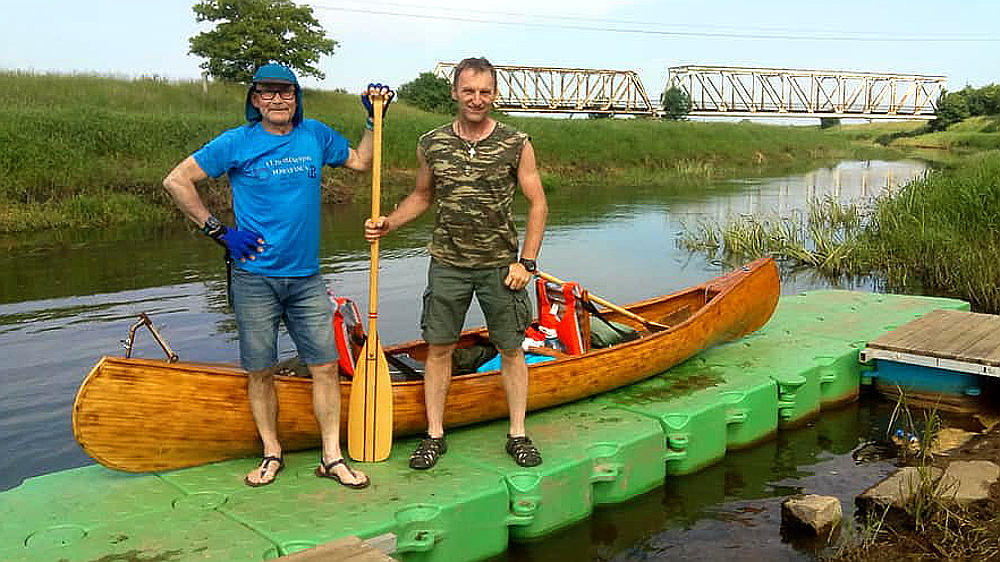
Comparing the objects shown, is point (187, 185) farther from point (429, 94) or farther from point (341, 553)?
point (429, 94)

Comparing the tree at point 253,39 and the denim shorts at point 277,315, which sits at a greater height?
the tree at point 253,39

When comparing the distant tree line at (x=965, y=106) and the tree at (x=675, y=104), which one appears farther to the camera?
the distant tree line at (x=965, y=106)

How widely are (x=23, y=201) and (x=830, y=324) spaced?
13908 millimetres

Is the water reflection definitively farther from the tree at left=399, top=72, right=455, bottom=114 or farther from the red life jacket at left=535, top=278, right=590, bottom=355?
the tree at left=399, top=72, right=455, bottom=114

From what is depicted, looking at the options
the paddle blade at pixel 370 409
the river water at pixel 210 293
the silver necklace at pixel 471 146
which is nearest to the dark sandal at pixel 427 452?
the paddle blade at pixel 370 409

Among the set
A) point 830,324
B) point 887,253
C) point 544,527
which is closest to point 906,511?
point 544,527

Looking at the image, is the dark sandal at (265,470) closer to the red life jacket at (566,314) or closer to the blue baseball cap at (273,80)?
the blue baseball cap at (273,80)

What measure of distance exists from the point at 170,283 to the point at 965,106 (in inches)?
2659

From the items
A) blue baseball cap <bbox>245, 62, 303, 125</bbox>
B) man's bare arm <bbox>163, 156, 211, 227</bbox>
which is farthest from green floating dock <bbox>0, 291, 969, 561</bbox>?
blue baseball cap <bbox>245, 62, 303, 125</bbox>

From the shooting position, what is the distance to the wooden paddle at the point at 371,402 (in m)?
4.29

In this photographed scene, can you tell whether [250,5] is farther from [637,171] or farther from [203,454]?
[203,454]

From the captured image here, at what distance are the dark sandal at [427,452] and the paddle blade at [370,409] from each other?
0.16m

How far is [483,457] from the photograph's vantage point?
14.6 feet

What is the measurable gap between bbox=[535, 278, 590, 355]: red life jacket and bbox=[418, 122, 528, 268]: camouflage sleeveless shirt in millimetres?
1472
